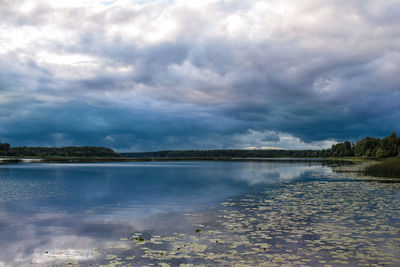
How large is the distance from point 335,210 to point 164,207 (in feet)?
40.8

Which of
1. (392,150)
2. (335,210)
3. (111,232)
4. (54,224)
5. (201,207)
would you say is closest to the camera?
(111,232)

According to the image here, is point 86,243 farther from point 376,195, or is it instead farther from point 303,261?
point 376,195

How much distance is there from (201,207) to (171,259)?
13.0m

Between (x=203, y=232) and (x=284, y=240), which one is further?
(x=203, y=232)

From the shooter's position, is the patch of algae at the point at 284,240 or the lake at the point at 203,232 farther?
the lake at the point at 203,232

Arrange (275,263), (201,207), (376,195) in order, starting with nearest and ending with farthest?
(275,263), (201,207), (376,195)

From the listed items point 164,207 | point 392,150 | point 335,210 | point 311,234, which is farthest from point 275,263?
point 392,150

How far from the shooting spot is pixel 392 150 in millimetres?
124938

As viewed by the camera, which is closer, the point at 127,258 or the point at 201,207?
the point at 127,258

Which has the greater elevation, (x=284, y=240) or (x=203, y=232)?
(x=284, y=240)

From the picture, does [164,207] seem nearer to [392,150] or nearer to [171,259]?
[171,259]

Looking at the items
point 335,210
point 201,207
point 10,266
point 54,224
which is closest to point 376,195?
point 335,210

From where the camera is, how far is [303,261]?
38.9ft

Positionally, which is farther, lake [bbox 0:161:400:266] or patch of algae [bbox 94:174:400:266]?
lake [bbox 0:161:400:266]
